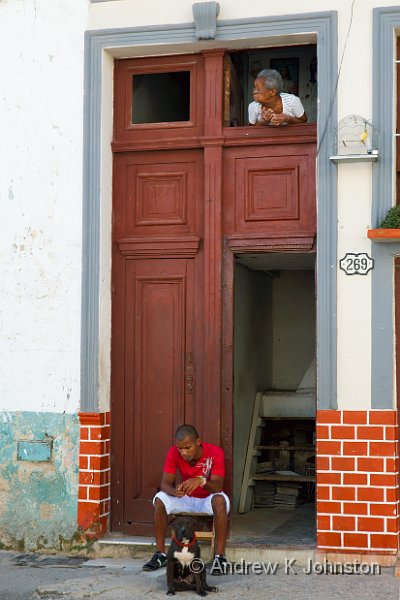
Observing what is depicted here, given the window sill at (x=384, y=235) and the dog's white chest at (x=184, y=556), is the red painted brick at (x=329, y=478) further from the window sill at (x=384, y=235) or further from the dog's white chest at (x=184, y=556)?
the window sill at (x=384, y=235)

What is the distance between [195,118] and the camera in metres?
7.61

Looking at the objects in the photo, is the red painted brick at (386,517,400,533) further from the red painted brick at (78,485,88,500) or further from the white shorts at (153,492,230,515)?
the red painted brick at (78,485,88,500)

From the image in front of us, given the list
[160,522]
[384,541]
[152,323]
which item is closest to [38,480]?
[160,522]

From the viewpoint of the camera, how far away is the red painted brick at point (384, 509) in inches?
264

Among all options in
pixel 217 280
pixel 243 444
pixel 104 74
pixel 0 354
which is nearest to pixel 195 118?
pixel 104 74

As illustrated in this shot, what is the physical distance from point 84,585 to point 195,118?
3.69 m

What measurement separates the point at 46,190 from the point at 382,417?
10.6 feet

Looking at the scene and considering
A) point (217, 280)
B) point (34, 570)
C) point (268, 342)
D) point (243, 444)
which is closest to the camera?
point (34, 570)

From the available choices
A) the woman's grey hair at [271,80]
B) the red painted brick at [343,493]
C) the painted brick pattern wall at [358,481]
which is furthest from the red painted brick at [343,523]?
the woman's grey hair at [271,80]

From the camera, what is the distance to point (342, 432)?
6.83 meters

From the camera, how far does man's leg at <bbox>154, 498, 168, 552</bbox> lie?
683 centimetres

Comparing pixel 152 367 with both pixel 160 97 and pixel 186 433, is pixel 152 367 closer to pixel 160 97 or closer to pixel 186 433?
pixel 186 433

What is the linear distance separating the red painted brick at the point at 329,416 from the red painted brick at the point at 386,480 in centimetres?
47

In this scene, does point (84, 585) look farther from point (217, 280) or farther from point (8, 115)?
point (8, 115)
